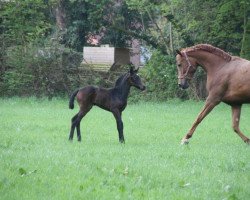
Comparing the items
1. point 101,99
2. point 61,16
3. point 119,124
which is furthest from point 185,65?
point 61,16

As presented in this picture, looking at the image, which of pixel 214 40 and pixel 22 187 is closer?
pixel 22 187

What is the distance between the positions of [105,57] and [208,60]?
20.6 metres

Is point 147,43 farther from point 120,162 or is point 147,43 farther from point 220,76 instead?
point 120,162

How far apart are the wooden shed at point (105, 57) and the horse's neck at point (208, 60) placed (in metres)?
17.7

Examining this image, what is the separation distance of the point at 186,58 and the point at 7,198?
28.9 feet

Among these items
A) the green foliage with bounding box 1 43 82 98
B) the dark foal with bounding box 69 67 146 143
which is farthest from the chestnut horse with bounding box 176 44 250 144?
the green foliage with bounding box 1 43 82 98

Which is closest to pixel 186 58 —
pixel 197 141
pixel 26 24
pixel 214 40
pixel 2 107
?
pixel 197 141

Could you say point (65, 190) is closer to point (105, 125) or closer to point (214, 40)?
point (105, 125)

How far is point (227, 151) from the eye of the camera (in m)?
12.7

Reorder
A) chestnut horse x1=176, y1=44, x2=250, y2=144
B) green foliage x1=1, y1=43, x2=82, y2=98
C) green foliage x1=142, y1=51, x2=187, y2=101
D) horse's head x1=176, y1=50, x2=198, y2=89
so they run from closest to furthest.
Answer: chestnut horse x1=176, y1=44, x2=250, y2=144, horse's head x1=176, y1=50, x2=198, y2=89, green foliage x1=1, y1=43, x2=82, y2=98, green foliage x1=142, y1=51, x2=187, y2=101

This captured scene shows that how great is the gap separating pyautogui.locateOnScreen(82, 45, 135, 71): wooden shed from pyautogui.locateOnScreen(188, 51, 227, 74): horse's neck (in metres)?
17.7

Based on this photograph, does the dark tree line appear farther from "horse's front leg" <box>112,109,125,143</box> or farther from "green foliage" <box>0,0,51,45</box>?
"horse's front leg" <box>112,109,125,143</box>

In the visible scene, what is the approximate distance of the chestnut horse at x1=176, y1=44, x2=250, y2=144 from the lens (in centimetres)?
1498

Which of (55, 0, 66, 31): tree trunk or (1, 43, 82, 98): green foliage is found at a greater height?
(55, 0, 66, 31): tree trunk
